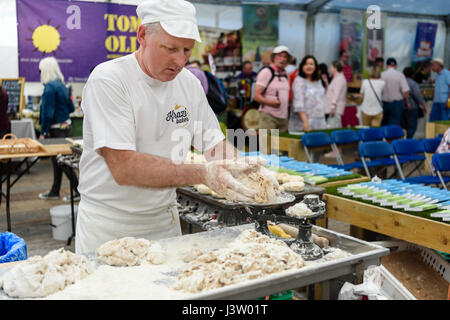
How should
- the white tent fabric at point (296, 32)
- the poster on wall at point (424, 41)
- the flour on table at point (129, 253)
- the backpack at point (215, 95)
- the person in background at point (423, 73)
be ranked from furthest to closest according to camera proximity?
the poster on wall at point (424, 41), the person in background at point (423, 73), the white tent fabric at point (296, 32), the backpack at point (215, 95), the flour on table at point (129, 253)

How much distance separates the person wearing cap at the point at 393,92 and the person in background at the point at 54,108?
621 cm

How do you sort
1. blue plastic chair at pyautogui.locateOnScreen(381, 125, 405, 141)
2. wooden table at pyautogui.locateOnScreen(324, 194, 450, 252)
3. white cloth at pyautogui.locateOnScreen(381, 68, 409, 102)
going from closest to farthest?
wooden table at pyautogui.locateOnScreen(324, 194, 450, 252), blue plastic chair at pyautogui.locateOnScreen(381, 125, 405, 141), white cloth at pyautogui.locateOnScreen(381, 68, 409, 102)

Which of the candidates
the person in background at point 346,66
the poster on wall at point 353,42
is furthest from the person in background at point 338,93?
the poster on wall at point 353,42

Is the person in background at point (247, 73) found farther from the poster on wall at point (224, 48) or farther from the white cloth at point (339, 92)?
the white cloth at point (339, 92)

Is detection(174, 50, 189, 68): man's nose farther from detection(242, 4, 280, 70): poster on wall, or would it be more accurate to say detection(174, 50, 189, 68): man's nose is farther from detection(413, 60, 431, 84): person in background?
detection(413, 60, 431, 84): person in background

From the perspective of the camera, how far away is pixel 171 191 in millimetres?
2197

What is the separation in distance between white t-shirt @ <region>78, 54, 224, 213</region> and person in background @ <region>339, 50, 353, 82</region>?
1058 centimetres

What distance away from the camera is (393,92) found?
9.68 meters

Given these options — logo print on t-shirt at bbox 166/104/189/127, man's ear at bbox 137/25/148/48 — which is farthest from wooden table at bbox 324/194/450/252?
man's ear at bbox 137/25/148/48

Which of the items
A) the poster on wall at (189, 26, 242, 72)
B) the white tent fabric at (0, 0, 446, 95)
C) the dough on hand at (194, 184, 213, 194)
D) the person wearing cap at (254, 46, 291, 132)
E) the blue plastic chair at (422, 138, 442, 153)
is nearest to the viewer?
the dough on hand at (194, 184, 213, 194)

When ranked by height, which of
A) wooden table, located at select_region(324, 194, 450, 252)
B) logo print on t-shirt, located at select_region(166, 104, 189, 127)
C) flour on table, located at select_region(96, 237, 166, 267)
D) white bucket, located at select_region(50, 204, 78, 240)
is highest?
logo print on t-shirt, located at select_region(166, 104, 189, 127)

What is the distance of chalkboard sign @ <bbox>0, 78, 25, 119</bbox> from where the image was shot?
323 inches

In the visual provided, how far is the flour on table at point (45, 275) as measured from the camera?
1.40m

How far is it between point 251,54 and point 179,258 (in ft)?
32.1
